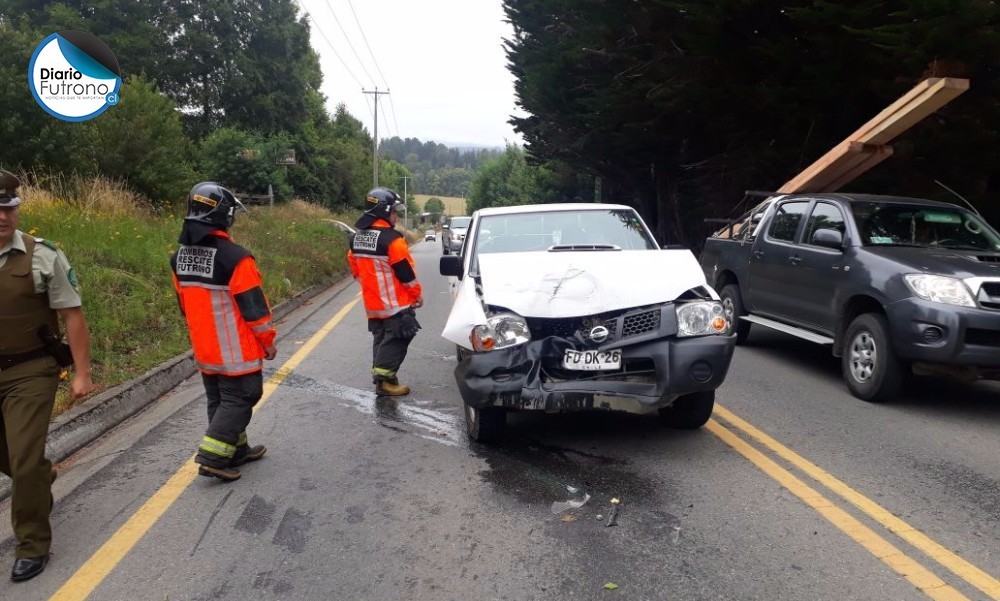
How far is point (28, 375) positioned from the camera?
3596 mm

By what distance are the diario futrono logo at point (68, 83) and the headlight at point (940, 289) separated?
603 inches

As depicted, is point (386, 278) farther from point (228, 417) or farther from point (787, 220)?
point (787, 220)

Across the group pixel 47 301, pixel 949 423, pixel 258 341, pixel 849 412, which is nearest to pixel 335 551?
pixel 258 341

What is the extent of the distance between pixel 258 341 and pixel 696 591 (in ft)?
9.41

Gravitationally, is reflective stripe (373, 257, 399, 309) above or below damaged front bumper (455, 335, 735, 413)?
above

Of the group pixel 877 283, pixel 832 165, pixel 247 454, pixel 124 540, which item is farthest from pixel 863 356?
pixel 124 540

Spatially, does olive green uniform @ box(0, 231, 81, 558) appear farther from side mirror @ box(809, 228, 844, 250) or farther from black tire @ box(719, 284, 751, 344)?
black tire @ box(719, 284, 751, 344)

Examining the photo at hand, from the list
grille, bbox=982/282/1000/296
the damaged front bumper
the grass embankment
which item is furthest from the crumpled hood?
the grass embankment

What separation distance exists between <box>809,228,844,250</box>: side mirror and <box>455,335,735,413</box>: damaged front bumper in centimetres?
284

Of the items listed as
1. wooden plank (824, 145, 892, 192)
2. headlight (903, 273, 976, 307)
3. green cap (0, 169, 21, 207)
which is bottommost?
headlight (903, 273, 976, 307)

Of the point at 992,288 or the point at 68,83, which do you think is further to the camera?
the point at 68,83

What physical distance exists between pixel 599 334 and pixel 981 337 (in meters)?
3.22

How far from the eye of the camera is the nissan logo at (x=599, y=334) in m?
4.73

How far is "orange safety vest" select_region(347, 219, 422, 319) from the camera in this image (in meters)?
6.46
